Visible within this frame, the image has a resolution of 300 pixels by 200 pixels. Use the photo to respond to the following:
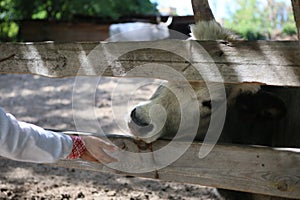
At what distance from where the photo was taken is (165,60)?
2.15m

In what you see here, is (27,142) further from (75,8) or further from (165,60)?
(75,8)

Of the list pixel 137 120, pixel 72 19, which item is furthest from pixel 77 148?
pixel 72 19

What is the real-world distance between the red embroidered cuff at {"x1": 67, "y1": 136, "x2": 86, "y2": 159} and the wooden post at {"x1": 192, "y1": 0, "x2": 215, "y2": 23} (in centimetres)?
138

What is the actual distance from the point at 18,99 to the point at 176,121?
5523 millimetres

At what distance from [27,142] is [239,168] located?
107 centimetres

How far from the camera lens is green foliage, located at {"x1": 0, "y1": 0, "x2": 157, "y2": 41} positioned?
49.2ft

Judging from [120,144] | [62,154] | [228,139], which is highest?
[62,154]

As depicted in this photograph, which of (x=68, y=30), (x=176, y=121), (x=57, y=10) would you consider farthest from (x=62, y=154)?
(x=57, y=10)

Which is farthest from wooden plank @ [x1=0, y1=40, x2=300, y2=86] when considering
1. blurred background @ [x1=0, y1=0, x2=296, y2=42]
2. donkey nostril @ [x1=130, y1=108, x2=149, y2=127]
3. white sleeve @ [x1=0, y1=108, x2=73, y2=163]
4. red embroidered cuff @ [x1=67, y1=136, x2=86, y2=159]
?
blurred background @ [x1=0, y1=0, x2=296, y2=42]

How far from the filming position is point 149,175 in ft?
8.14

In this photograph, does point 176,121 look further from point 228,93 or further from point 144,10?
point 144,10

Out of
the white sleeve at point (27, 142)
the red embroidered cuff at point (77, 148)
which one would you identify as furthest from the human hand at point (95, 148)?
the white sleeve at point (27, 142)

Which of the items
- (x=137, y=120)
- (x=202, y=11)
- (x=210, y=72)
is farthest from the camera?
(x=202, y=11)

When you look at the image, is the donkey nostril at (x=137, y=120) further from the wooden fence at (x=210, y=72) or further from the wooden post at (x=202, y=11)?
the wooden post at (x=202, y=11)
